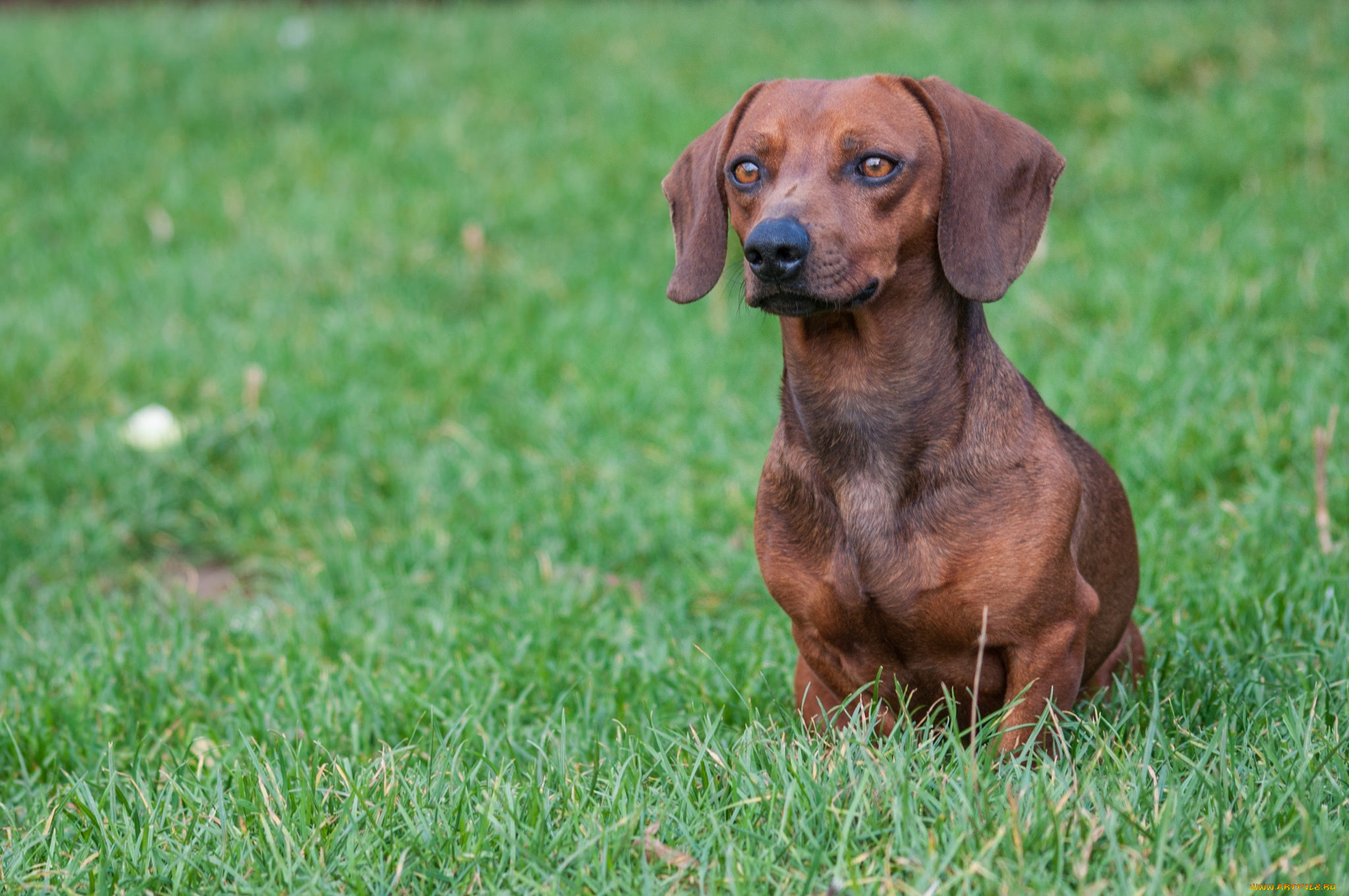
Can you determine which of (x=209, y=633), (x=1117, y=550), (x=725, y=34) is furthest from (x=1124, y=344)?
(x=725, y=34)

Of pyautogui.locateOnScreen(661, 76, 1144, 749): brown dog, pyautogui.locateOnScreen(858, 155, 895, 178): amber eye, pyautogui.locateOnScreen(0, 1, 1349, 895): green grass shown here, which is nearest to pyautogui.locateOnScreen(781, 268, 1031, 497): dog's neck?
pyautogui.locateOnScreen(661, 76, 1144, 749): brown dog

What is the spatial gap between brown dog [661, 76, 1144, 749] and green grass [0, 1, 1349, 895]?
8.7 inches

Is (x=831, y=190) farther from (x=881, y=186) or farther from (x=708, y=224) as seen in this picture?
(x=708, y=224)

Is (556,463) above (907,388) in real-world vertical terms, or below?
below

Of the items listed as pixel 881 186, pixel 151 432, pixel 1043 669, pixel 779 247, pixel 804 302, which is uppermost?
pixel 881 186

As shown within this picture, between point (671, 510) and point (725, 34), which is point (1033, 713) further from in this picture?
point (725, 34)

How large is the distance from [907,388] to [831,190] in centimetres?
44

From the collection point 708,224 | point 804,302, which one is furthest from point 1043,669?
point 708,224

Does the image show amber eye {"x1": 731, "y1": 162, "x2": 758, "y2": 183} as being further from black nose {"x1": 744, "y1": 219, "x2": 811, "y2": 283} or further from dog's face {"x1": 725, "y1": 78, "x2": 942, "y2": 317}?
black nose {"x1": 744, "y1": 219, "x2": 811, "y2": 283}

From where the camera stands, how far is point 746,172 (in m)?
2.68

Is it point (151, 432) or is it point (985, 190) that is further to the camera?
point (151, 432)

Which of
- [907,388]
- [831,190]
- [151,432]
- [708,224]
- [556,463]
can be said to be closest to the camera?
[831,190]

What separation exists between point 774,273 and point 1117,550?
1105 millimetres

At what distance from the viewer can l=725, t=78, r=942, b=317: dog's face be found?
2.40 m
